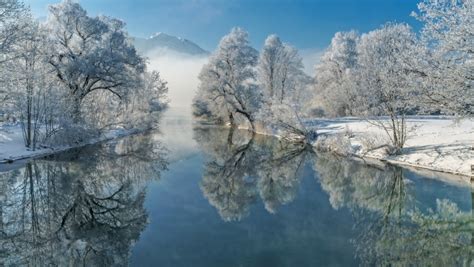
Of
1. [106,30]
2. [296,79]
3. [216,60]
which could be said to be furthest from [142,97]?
[296,79]

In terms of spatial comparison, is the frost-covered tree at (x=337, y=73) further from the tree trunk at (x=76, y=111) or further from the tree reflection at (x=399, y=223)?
the tree trunk at (x=76, y=111)

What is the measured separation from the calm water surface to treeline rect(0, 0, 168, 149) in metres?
5.66

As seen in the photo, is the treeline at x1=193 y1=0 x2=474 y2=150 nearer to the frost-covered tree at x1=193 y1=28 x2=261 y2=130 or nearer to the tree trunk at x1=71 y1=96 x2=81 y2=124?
the frost-covered tree at x1=193 y1=28 x2=261 y2=130

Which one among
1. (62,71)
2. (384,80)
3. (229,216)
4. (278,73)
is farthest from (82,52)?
(278,73)

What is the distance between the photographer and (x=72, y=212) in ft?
39.7

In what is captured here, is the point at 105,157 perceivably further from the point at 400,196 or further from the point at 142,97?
the point at 142,97

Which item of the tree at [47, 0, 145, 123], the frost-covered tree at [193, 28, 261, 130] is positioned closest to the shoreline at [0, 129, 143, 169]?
the tree at [47, 0, 145, 123]

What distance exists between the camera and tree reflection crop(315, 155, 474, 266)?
893cm

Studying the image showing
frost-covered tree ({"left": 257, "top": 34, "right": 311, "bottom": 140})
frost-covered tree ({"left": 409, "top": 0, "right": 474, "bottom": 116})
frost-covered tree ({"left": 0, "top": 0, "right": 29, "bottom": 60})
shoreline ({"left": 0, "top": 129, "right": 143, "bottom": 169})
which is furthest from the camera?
frost-covered tree ({"left": 257, "top": 34, "right": 311, "bottom": 140})

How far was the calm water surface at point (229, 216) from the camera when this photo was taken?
350 inches

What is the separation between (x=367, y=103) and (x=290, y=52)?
31.4 metres

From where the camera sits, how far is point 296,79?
60188 millimetres

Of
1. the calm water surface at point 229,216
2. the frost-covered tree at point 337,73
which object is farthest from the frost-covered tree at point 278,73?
the calm water surface at point 229,216

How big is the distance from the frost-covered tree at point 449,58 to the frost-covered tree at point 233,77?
3208cm
